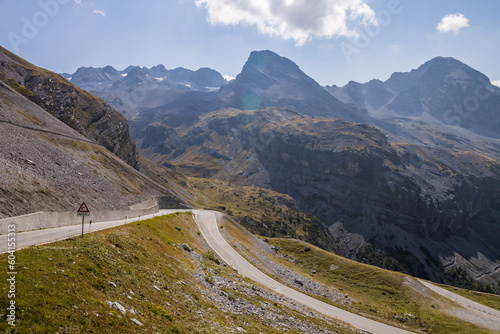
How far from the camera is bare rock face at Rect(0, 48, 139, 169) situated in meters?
107

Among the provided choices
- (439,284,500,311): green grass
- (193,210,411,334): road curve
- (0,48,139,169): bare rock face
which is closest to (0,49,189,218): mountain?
(0,48,139,169): bare rock face

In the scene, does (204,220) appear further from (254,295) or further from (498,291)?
(498,291)

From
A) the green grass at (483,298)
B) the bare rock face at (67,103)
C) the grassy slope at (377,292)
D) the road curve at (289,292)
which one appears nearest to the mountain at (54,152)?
the bare rock face at (67,103)

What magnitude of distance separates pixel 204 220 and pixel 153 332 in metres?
70.2

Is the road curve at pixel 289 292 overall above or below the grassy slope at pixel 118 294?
below

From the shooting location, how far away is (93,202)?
59938mm

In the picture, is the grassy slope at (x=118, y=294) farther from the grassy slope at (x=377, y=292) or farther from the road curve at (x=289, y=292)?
the grassy slope at (x=377, y=292)

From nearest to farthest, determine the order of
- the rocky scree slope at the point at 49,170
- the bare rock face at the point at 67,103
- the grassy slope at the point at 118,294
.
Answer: the grassy slope at the point at 118,294
the rocky scree slope at the point at 49,170
the bare rock face at the point at 67,103

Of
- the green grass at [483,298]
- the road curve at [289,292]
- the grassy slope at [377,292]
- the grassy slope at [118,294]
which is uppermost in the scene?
the grassy slope at [118,294]

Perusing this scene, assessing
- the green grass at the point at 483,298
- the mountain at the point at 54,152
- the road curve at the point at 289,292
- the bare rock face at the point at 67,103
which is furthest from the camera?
the bare rock face at the point at 67,103

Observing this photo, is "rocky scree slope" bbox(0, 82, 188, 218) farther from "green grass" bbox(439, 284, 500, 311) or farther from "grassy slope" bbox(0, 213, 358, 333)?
"green grass" bbox(439, 284, 500, 311)

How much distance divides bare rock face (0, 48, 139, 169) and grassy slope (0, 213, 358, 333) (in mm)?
105594

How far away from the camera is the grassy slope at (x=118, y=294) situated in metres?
11.1

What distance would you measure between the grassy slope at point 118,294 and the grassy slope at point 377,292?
30836 mm
